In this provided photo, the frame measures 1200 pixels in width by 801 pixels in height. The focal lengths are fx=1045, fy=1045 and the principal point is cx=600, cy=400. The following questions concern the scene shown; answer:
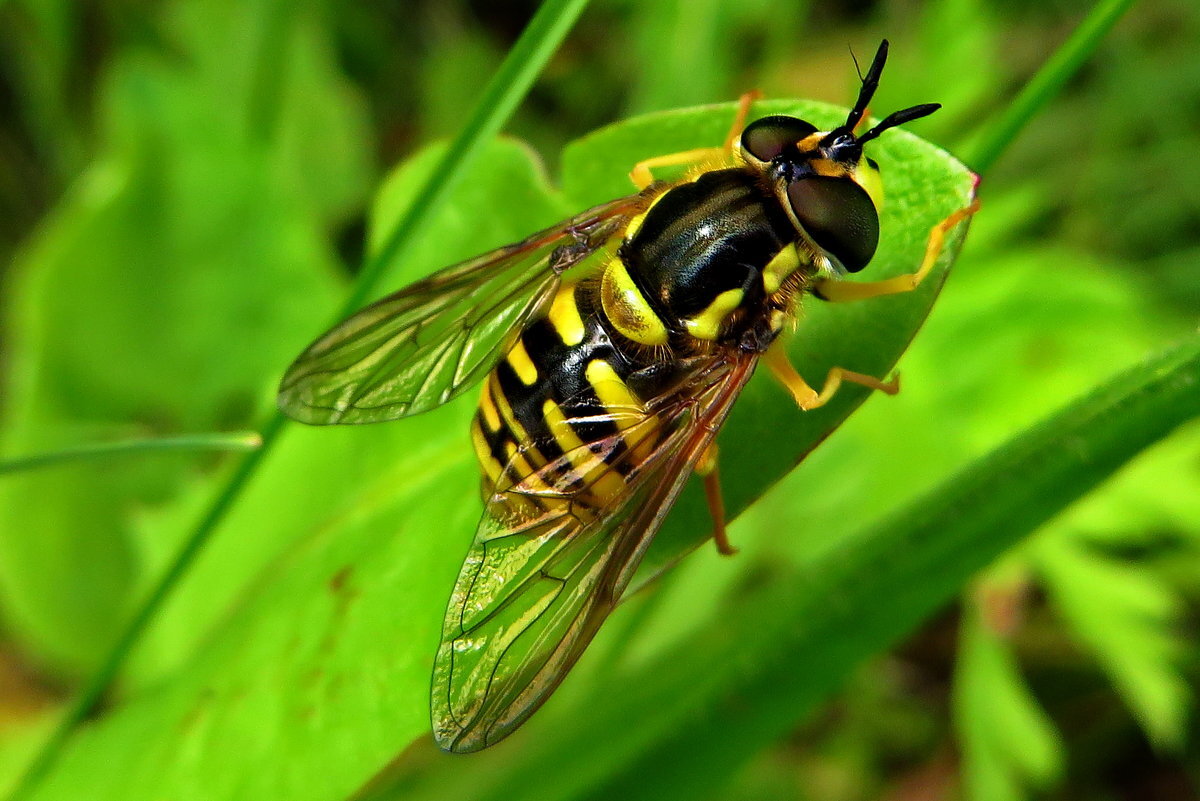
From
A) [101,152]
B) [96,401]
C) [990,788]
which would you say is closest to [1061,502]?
[990,788]

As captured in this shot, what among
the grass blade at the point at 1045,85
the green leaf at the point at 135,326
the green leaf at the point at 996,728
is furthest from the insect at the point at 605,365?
the green leaf at the point at 996,728

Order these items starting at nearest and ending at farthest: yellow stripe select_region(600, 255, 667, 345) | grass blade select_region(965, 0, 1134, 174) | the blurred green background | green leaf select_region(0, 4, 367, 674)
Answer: grass blade select_region(965, 0, 1134, 174) < yellow stripe select_region(600, 255, 667, 345) < the blurred green background < green leaf select_region(0, 4, 367, 674)

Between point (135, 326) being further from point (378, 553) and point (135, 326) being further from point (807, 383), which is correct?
point (807, 383)

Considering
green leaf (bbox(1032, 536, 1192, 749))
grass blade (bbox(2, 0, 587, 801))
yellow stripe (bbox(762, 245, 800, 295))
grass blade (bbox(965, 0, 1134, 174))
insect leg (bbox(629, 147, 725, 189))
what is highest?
grass blade (bbox(2, 0, 587, 801))

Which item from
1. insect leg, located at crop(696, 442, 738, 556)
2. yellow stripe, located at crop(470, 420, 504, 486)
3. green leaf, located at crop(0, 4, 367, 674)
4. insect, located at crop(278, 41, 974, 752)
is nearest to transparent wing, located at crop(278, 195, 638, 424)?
insect, located at crop(278, 41, 974, 752)

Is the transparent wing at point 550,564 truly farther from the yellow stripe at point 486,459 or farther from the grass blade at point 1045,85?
the grass blade at point 1045,85

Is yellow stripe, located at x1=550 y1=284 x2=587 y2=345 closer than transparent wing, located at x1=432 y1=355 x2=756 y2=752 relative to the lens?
No

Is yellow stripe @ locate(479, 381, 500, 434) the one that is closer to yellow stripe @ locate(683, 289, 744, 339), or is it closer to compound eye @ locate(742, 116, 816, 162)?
yellow stripe @ locate(683, 289, 744, 339)
